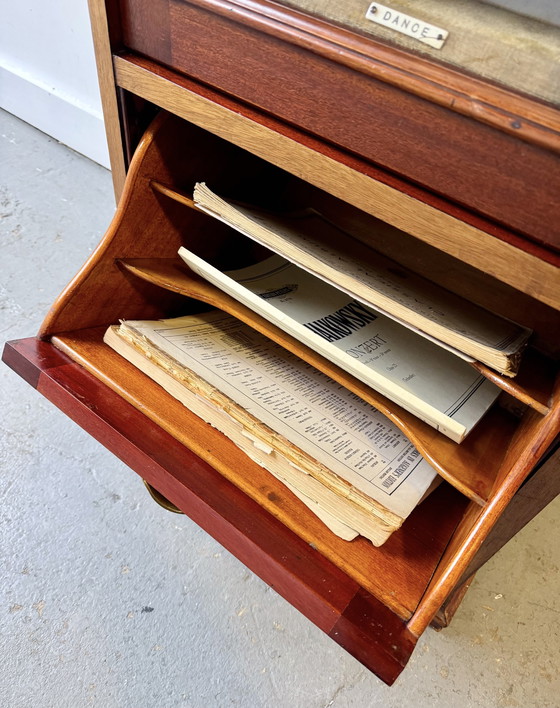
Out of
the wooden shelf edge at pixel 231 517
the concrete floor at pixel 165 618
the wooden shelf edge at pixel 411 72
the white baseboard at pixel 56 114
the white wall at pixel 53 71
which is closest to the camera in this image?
the wooden shelf edge at pixel 411 72

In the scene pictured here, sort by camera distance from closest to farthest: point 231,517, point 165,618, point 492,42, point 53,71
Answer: point 492,42, point 231,517, point 165,618, point 53,71

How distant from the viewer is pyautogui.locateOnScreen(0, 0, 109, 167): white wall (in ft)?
4.59

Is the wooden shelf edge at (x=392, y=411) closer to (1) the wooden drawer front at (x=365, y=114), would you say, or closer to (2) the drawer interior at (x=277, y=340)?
(2) the drawer interior at (x=277, y=340)

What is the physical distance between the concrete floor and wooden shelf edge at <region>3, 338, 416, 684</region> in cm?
22

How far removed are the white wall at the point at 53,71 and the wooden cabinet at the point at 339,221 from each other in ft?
2.80

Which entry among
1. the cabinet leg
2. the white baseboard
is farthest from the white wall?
the cabinet leg

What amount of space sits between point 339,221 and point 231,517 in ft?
1.48

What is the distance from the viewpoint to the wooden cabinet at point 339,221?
42 cm

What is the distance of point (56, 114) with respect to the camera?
1571mm

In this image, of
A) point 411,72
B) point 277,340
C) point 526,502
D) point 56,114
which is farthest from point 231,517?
point 56,114

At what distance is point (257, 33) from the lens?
47 centimetres

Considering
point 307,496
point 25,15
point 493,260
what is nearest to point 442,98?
point 493,260

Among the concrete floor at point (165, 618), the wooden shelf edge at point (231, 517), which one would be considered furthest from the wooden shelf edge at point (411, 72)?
the concrete floor at point (165, 618)

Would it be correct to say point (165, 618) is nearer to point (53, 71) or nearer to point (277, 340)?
point (277, 340)
